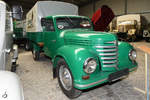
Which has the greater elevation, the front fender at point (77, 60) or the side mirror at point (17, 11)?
the side mirror at point (17, 11)

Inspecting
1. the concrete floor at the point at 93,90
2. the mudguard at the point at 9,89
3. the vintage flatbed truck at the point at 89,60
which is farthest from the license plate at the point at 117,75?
the mudguard at the point at 9,89

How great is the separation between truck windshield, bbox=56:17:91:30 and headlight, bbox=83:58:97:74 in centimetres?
154

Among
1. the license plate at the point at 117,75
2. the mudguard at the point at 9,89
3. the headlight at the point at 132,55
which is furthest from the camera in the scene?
the headlight at the point at 132,55

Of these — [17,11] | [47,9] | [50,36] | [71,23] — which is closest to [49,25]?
[50,36]

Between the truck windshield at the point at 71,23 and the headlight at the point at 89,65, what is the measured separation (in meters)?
1.54

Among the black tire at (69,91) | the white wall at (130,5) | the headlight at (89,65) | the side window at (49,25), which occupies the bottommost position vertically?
the black tire at (69,91)

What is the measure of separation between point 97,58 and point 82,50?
32cm

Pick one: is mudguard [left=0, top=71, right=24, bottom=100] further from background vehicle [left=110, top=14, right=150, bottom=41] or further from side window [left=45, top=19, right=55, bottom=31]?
background vehicle [left=110, top=14, right=150, bottom=41]

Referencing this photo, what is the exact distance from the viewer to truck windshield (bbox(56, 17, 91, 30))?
3217 mm

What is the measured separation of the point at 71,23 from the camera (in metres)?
3.31

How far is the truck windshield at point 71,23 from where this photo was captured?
127 inches

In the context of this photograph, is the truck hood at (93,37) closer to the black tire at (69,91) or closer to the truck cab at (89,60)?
the truck cab at (89,60)

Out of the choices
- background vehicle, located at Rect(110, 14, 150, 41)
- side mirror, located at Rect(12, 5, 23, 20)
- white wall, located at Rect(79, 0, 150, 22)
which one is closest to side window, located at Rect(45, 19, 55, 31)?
side mirror, located at Rect(12, 5, 23, 20)

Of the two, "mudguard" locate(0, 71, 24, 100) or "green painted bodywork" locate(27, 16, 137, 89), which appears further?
"green painted bodywork" locate(27, 16, 137, 89)
